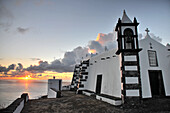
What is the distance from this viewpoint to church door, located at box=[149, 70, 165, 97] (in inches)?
417

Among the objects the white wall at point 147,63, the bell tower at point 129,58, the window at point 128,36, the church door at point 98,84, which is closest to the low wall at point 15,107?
the bell tower at point 129,58

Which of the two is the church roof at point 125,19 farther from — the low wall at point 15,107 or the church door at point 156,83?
the low wall at point 15,107

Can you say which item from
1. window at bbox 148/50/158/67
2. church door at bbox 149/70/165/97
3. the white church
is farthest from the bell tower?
church door at bbox 149/70/165/97

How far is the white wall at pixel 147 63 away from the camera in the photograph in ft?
32.7

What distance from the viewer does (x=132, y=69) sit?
8711mm

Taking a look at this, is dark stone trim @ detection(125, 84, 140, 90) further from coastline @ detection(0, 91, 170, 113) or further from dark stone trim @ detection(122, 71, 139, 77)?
coastline @ detection(0, 91, 170, 113)

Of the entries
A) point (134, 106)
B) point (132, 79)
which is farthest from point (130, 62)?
point (134, 106)

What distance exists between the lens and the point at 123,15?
32.7 ft

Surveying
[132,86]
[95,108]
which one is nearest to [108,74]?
[132,86]

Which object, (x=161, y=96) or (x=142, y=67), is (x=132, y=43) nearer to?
(x=142, y=67)

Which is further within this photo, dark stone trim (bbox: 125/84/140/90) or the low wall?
dark stone trim (bbox: 125/84/140/90)

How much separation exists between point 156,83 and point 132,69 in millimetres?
4391

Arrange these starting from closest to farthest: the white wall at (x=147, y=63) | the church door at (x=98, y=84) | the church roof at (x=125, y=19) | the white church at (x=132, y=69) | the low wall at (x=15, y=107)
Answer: the low wall at (x=15, y=107) < the white church at (x=132, y=69) < the church roof at (x=125, y=19) < the white wall at (x=147, y=63) < the church door at (x=98, y=84)

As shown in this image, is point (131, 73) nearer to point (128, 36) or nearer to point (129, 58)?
point (129, 58)
